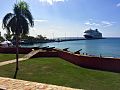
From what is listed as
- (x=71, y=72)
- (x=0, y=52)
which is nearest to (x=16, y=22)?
(x=71, y=72)

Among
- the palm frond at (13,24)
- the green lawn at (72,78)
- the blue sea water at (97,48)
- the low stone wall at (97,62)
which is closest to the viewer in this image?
the green lawn at (72,78)

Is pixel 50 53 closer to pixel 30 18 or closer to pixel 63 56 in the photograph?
pixel 63 56

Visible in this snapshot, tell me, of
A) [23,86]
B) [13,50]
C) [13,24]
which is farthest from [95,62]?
[13,50]

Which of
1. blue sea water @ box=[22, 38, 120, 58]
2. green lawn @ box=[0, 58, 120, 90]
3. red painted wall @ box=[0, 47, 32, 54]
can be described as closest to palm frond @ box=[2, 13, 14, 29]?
green lawn @ box=[0, 58, 120, 90]

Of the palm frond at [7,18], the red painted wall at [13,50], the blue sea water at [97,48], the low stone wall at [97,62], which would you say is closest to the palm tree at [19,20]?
the palm frond at [7,18]

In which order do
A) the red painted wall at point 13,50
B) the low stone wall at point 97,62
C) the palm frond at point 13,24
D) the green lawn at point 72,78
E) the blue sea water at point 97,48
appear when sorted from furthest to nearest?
the blue sea water at point 97,48 < the red painted wall at point 13,50 < the palm frond at point 13,24 < the low stone wall at point 97,62 < the green lawn at point 72,78

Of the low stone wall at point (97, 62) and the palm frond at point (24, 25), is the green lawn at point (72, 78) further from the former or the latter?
the palm frond at point (24, 25)

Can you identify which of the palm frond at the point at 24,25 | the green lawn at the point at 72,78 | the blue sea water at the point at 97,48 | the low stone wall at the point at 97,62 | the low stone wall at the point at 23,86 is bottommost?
the blue sea water at the point at 97,48

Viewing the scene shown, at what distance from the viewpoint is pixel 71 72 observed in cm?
1852

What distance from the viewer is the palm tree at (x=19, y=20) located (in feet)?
66.3

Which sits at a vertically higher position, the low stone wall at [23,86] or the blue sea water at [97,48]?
the low stone wall at [23,86]

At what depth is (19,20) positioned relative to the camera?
66.1 feet

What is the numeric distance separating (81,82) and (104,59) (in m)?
5.81

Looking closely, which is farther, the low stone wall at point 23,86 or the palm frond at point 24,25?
the palm frond at point 24,25
